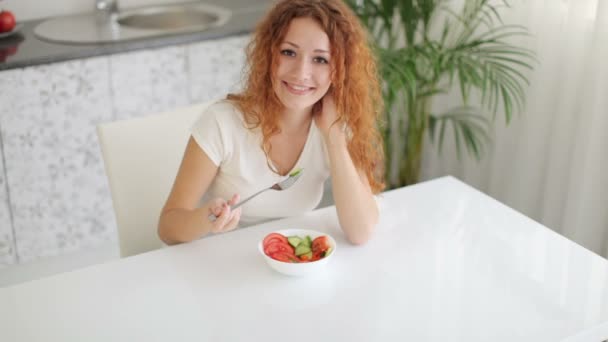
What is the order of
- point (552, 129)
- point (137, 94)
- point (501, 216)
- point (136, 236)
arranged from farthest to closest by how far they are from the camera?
point (137, 94) < point (552, 129) < point (136, 236) < point (501, 216)

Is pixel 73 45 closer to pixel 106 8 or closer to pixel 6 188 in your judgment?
pixel 106 8

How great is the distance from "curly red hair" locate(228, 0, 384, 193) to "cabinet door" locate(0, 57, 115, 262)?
102 centimetres

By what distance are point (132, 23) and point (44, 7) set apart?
1.15 feet

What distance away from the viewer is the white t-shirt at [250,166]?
166 centimetres

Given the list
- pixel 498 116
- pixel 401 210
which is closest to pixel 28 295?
pixel 401 210

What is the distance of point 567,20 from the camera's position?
7.58ft

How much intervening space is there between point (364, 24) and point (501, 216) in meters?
1.15

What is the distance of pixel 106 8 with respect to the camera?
2965 mm

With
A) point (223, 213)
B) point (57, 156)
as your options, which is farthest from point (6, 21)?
point (223, 213)

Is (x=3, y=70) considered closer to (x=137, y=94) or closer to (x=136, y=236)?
(x=137, y=94)

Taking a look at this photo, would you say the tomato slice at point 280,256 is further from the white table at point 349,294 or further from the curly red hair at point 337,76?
the curly red hair at point 337,76

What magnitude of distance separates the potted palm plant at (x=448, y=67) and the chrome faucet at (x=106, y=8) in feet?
3.27

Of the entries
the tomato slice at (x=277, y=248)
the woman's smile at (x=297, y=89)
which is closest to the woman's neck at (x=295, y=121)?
the woman's smile at (x=297, y=89)

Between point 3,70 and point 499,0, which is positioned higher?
point 499,0
